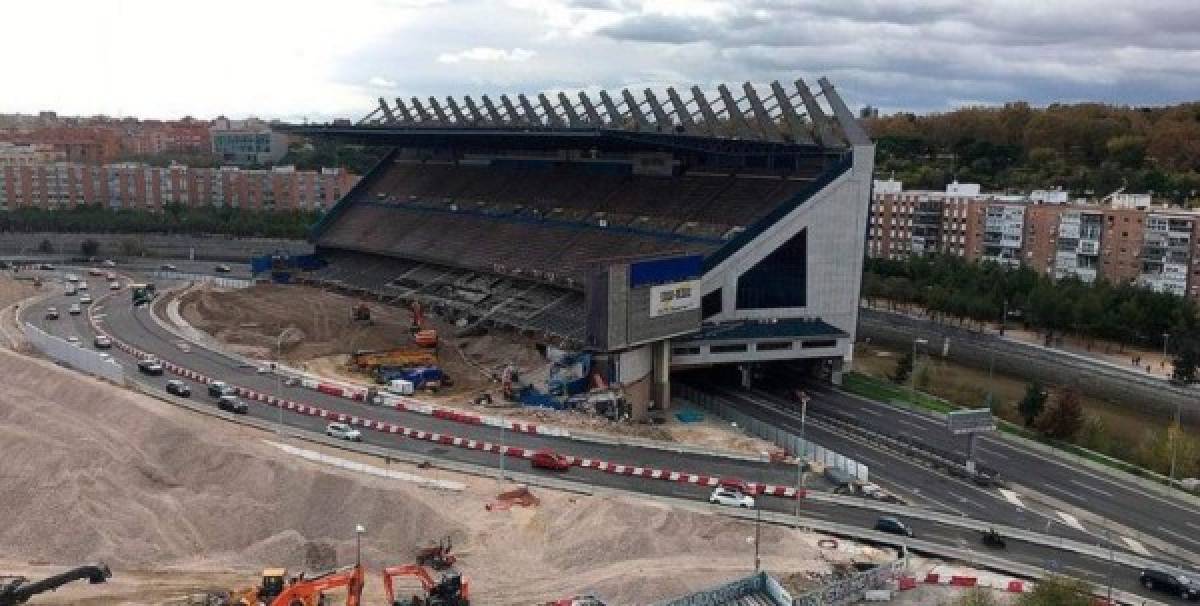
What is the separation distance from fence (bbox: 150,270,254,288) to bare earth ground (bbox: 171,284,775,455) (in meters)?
17.9

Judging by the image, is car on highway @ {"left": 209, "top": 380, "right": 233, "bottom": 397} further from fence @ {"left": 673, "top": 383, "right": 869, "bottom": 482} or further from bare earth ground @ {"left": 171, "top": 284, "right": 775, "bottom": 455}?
fence @ {"left": 673, "top": 383, "right": 869, "bottom": 482}

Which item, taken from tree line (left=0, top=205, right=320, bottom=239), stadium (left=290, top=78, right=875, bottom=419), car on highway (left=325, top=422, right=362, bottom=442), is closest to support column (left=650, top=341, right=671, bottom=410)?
stadium (left=290, top=78, right=875, bottom=419)

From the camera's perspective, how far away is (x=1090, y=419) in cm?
6769

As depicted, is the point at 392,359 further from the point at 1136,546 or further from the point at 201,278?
the point at 201,278

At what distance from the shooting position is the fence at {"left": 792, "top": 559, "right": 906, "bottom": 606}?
117ft

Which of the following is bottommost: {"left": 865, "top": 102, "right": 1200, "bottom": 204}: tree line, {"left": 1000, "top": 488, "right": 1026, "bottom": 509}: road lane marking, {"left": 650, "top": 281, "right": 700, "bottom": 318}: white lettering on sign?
{"left": 1000, "top": 488, "right": 1026, "bottom": 509}: road lane marking

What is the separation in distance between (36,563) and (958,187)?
12323 cm

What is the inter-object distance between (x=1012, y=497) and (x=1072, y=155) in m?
149

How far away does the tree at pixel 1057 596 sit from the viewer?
104ft

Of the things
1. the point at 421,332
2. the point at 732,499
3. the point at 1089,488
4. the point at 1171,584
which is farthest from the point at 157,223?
the point at 1171,584

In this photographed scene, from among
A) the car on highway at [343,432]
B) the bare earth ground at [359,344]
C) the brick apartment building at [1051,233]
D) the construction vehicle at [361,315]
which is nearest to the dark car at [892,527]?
the bare earth ground at [359,344]

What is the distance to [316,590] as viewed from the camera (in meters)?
35.7

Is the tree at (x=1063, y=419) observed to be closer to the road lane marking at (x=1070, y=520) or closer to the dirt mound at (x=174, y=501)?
the road lane marking at (x=1070, y=520)

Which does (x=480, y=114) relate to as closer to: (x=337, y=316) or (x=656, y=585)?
(x=337, y=316)
